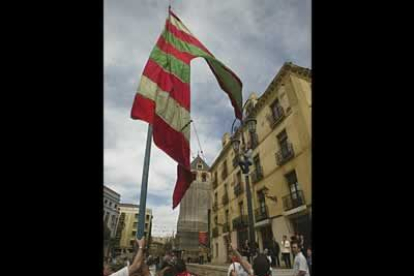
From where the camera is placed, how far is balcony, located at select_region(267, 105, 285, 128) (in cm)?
970

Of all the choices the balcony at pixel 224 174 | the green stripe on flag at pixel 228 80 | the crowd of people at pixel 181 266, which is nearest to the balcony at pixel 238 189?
the balcony at pixel 224 174

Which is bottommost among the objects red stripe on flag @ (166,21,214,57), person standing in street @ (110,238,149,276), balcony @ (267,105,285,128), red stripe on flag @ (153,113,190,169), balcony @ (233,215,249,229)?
balcony @ (233,215,249,229)

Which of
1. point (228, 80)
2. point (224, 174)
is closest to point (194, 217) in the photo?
point (224, 174)

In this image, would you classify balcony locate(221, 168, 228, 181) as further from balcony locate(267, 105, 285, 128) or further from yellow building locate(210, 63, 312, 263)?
balcony locate(267, 105, 285, 128)

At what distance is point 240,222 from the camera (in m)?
11.8

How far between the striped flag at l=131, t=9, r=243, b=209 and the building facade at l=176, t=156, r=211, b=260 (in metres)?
8.94

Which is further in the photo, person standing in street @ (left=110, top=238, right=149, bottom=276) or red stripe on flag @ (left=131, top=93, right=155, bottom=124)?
red stripe on flag @ (left=131, top=93, right=155, bottom=124)

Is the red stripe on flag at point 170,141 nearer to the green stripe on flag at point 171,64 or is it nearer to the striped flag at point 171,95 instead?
the striped flag at point 171,95

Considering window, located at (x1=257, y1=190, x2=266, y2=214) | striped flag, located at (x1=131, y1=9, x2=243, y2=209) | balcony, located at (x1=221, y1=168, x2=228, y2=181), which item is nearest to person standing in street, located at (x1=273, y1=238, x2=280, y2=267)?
window, located at (x1=257, y1=190, x2=266, y2=214)
